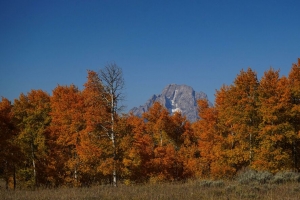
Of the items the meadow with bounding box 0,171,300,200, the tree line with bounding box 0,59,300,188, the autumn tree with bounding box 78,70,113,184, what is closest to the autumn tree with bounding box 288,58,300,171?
the tree line with bounding box 0,59,300,188

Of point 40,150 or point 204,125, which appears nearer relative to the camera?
point 40,150

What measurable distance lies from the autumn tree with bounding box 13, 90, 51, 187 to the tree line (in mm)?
105

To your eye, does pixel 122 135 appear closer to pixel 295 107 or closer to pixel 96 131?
pixel 96 131

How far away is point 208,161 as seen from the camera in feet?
116

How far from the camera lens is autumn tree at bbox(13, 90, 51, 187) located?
32.3 m

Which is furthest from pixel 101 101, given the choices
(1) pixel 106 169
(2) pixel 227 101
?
(2) pixel 227 101

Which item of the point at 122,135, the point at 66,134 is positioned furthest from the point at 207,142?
the point at 66,134

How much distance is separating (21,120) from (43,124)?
253 centimetres

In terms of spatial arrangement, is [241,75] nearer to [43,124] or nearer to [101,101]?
[101,101]

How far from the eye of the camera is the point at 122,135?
25.8 meters

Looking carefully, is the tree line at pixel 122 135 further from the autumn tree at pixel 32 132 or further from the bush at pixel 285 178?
the bush at pixel 285 178

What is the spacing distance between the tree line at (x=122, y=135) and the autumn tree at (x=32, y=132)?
0.10m

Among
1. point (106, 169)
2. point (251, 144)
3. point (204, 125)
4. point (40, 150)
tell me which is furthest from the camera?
point (204, 125)

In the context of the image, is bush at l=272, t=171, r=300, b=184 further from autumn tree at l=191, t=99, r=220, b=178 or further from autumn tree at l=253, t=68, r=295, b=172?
autumn tree at l=191, t=99, r=220, b=178
